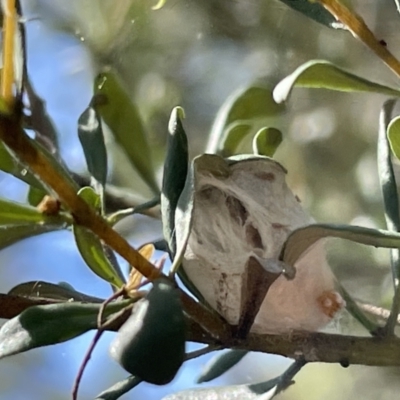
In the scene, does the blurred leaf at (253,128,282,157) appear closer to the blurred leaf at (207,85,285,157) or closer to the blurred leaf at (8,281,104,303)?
the blurred leaf at (207,85,285,157)

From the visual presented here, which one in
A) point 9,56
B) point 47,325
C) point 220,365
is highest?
point 9,56

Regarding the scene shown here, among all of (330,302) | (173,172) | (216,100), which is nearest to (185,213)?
(173,172)

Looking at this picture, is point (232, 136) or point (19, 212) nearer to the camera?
point (19, 212)

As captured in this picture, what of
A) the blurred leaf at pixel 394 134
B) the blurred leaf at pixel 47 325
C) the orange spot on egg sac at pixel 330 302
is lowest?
the orange spot on egg sac at pixel 330 302

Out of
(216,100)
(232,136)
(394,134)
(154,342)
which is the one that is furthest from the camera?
(216,100)

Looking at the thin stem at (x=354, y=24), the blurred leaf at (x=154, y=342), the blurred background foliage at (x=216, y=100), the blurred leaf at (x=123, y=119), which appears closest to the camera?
the blurred leaf at (x=154, y=342)

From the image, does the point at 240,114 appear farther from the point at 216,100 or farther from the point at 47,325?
the point at 216,100

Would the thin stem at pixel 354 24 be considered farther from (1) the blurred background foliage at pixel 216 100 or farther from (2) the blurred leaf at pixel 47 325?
(1) the blurred background foliage at pixel 216 100

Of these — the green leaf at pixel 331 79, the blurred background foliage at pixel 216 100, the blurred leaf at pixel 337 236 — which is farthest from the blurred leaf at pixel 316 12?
the blurred background foliage at pixel 216 100
